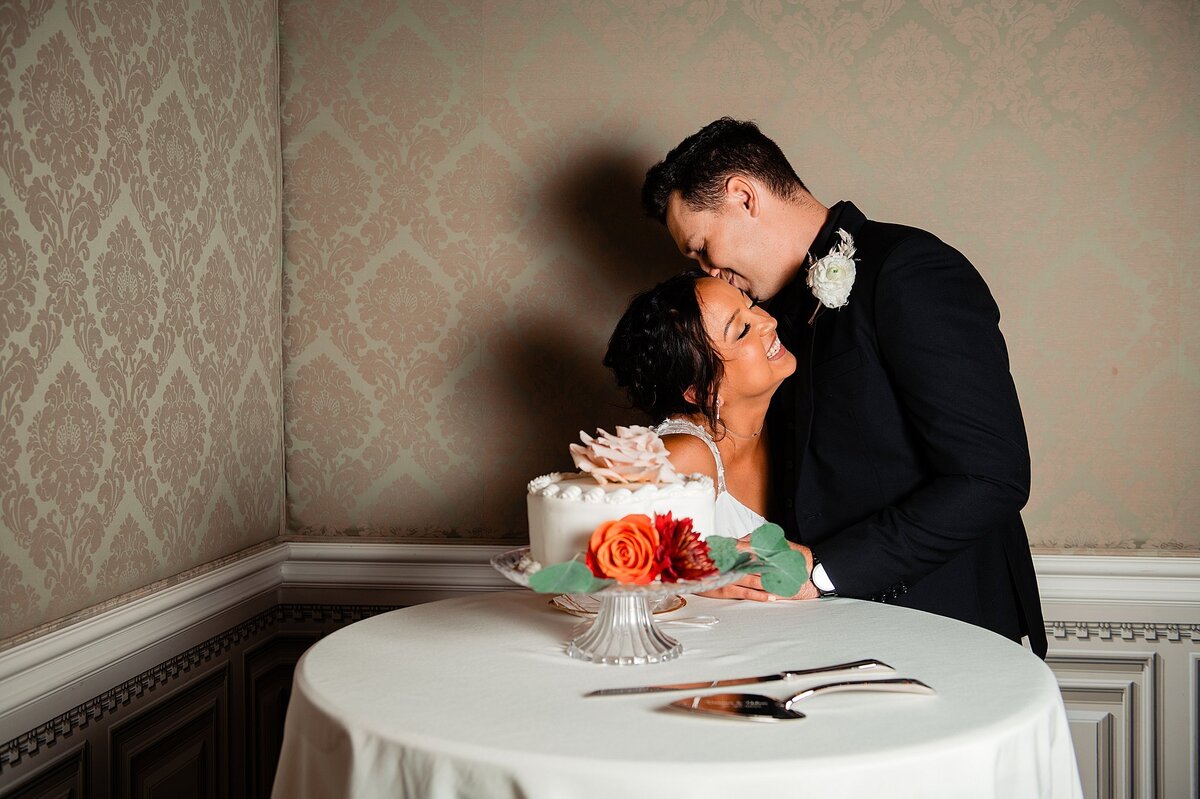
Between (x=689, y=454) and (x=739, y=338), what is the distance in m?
0.31

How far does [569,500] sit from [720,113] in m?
1.82

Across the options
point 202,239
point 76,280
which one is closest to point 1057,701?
point 76,280

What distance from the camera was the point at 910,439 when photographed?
2.20 meters

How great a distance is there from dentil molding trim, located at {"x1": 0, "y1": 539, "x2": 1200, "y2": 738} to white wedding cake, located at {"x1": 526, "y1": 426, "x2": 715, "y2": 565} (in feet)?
3.78

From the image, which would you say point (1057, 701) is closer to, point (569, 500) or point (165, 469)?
point (569, 500)

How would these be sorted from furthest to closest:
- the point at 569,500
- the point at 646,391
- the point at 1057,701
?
the point at 646,391 → the point at 569,500 → the point at 1057,701

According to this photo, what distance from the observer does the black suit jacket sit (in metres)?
2.04

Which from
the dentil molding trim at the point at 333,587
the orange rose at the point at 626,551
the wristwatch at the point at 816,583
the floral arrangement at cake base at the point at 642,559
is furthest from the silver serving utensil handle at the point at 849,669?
the dentil molding trim at the point at 333,587

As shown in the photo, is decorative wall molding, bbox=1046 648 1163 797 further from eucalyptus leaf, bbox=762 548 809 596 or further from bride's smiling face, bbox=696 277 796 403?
eucalyptus leaf, bbox=762 548 809 596

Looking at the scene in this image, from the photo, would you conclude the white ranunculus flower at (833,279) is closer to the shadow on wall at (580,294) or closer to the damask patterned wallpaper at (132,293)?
the shadow on wall at (580,294)

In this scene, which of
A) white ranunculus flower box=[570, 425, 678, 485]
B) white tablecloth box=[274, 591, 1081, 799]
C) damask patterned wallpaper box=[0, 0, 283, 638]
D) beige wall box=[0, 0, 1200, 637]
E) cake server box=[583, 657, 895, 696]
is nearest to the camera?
white tablecloth box=[274, 591, 1081, 799]

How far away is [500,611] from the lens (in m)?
1.92

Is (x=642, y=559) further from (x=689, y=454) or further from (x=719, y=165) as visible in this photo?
(x=719, y=165)

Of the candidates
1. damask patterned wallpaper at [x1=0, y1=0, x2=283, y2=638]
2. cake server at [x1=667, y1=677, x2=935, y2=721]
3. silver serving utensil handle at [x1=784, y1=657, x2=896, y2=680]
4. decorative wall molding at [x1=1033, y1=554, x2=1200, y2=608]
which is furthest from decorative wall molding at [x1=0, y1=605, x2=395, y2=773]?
decorative wall molding at [x1=1033, y1=554, x2=1200, y2=608]
